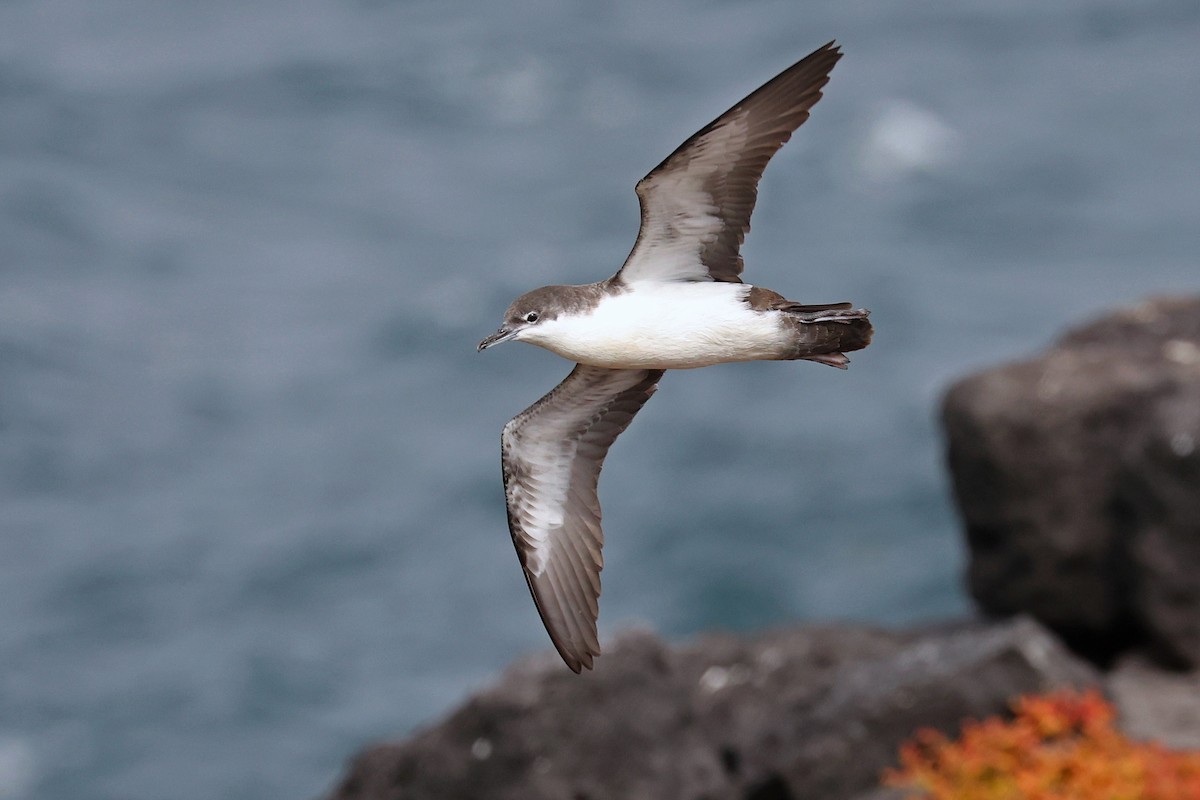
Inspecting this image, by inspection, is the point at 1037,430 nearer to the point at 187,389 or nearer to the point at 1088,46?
the point at 187,389

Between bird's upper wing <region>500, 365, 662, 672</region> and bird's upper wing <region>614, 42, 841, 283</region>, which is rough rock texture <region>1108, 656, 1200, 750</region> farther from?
bird's upper wing <region>614, 42, 841, 283</region>

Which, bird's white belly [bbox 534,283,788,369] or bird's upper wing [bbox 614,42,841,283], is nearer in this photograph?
bird's upper wing [bbox 614,42,841,283]

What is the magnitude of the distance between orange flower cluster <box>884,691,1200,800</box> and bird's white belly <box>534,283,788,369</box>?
3351 mm

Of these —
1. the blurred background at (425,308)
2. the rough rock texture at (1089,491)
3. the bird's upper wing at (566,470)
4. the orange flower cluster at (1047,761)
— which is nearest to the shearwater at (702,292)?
the bird's upper wing at (566,470)

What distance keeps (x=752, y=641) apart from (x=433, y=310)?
19.0 m

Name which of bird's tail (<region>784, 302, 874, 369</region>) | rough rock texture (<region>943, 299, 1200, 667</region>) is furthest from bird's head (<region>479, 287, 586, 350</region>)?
rough rock texture (<region>943, 299, 1200, 667</region>)

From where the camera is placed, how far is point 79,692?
24.2m

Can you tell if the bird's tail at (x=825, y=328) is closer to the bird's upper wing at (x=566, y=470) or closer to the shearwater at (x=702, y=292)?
the shearwater at (x=702, y=292)

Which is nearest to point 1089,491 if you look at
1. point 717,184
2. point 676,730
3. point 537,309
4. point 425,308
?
Result: point 676,730

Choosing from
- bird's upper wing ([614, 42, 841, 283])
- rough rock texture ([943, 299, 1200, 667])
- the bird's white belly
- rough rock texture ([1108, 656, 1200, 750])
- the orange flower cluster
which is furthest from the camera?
rough rock texture ([943, 299, 1200, 667])

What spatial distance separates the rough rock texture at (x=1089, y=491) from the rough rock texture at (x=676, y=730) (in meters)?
2.06

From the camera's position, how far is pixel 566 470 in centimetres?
714

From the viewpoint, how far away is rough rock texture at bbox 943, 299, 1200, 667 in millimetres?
11156

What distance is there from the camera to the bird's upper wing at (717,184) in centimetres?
569
